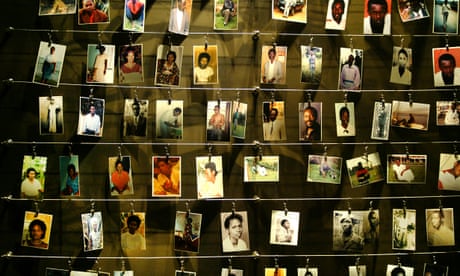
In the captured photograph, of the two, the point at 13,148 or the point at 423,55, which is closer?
the point at 13,148

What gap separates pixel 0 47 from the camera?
172 cm

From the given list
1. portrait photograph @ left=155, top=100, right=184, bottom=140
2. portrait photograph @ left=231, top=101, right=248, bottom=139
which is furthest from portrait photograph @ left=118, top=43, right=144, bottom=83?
portrait photograph @ left=231, top=101, right=248, bottom=139

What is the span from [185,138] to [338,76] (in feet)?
2.03

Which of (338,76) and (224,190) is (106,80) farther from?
(338,76)

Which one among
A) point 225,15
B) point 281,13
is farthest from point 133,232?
point 281,13

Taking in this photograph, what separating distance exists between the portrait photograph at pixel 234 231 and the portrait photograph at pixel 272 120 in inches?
12.1

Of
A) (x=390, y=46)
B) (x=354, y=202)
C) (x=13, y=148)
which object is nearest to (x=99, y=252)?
(x=13, y=148)

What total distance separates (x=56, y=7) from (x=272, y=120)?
881 millimetres

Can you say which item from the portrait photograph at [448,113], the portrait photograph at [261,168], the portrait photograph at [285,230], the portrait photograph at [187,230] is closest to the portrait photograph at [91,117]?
the portrait photograph at [187,230]

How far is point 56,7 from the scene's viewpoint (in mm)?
1710

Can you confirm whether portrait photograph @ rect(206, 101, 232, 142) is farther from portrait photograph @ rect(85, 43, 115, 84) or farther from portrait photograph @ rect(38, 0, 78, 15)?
portrait photograph @ rect(38, 0, 78, 15)

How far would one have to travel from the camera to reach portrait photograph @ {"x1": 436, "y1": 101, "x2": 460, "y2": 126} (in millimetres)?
1798

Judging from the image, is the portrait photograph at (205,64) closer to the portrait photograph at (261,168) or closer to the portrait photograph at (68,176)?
the portrait photograph at (261,168)

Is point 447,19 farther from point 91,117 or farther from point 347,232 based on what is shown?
point 91,117
